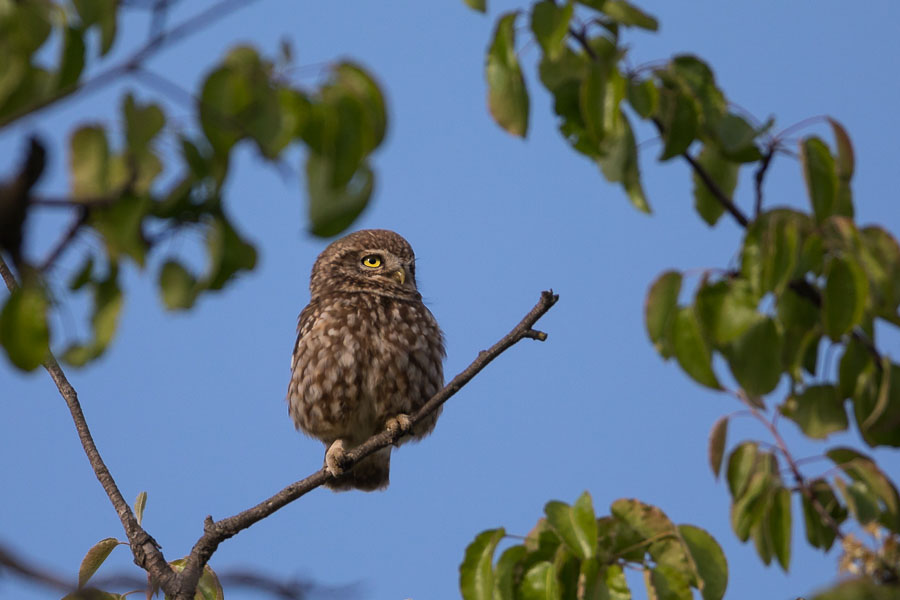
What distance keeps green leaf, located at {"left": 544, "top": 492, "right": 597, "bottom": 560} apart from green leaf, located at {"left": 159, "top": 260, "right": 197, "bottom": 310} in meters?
1.01

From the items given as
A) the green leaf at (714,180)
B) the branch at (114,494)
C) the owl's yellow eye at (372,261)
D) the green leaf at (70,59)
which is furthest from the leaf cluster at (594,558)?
the owl's yellow eye at (372,261)

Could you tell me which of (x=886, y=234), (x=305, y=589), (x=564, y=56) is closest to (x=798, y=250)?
(x=886, y=234)

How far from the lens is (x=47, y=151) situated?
4.47 ft

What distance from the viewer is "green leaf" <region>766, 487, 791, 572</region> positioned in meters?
1.89

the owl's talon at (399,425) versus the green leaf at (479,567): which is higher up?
the owl's talon at (399,425)

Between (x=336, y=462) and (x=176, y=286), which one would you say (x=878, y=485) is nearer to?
(x=176, y=286)

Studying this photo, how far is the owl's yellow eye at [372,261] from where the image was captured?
5780mm

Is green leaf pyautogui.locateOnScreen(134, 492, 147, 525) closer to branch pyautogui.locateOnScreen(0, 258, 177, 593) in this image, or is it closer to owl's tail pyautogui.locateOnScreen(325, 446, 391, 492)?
branch pyautogui.locateOnScreen(0, 258, 177, 593)

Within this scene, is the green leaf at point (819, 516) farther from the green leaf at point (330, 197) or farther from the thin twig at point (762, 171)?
the green leaf at point (330, 197)

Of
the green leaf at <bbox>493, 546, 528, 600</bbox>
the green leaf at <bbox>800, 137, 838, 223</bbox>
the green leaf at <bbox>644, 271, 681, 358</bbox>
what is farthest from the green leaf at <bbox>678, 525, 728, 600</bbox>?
the green leaf at <bbox>800, 137, 838, 223</bbox>

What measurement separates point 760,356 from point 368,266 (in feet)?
13.5

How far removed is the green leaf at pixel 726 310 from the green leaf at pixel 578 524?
547mm

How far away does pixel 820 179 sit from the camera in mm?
1783

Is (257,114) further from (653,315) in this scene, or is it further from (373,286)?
(373,286)
